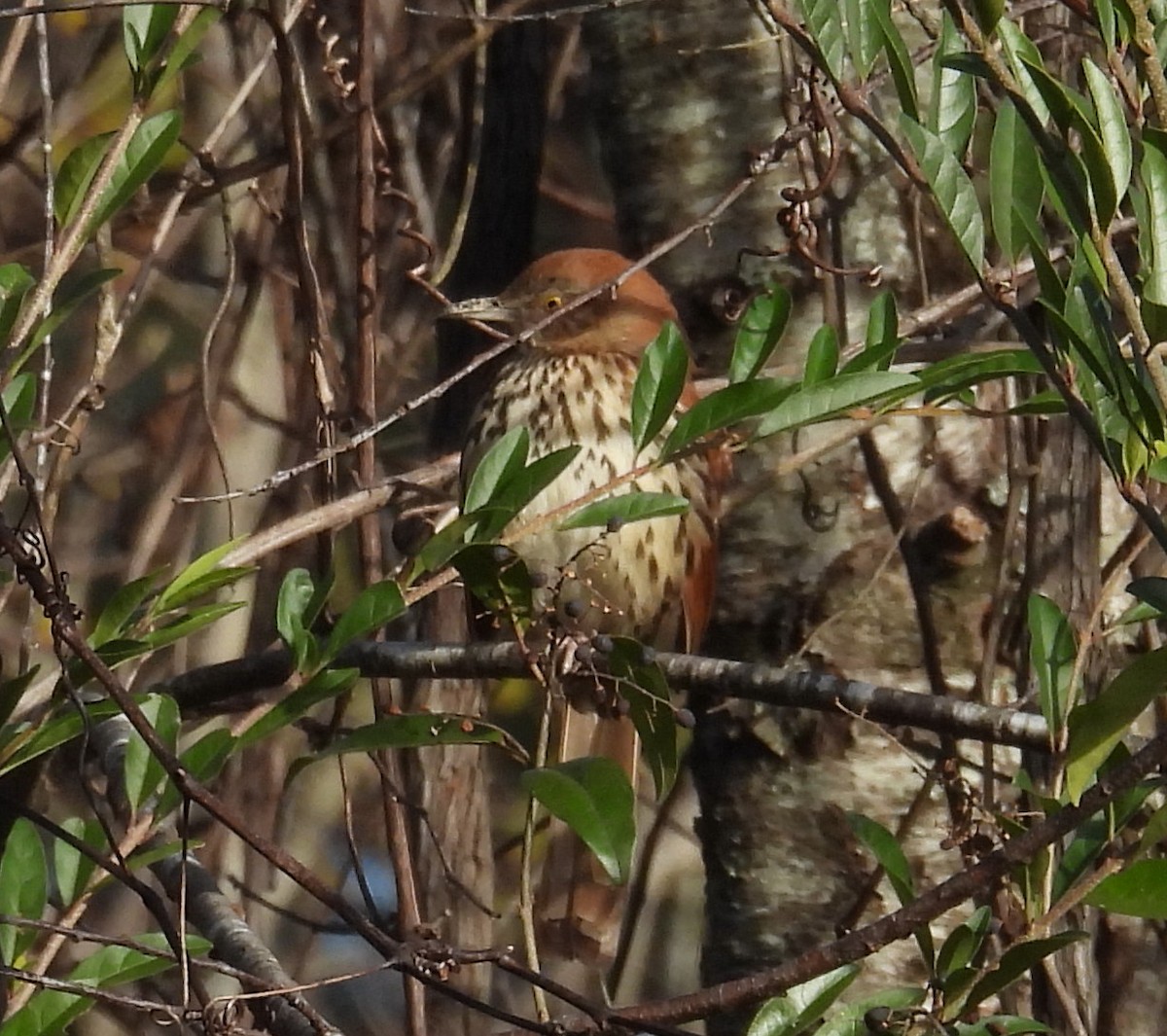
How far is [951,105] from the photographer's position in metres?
1.51

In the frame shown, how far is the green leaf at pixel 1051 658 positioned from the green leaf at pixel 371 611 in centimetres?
59

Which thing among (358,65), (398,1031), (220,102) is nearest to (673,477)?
(358,65)

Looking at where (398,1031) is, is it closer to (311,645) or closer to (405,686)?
(405,686)

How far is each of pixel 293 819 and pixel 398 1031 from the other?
0.84 meters

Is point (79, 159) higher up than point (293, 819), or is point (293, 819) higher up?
point (79, 159)

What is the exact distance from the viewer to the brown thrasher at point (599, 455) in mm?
3195

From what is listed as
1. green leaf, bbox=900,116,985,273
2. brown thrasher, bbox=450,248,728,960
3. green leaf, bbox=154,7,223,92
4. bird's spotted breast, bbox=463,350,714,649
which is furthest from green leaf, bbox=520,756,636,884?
bird's spotted breast, bbox=463,350,714,649

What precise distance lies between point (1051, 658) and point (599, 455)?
173 centimetres

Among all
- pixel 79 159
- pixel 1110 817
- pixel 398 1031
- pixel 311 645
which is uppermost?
pixel 79 159

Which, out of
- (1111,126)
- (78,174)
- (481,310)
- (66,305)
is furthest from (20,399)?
(481,310)

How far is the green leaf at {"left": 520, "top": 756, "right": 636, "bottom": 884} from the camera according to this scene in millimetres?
1561

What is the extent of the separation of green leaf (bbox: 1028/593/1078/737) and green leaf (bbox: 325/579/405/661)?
59cm

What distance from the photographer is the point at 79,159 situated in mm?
2006

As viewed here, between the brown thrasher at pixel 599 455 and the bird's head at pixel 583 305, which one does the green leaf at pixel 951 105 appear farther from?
the bird's head at pixel 583 305
